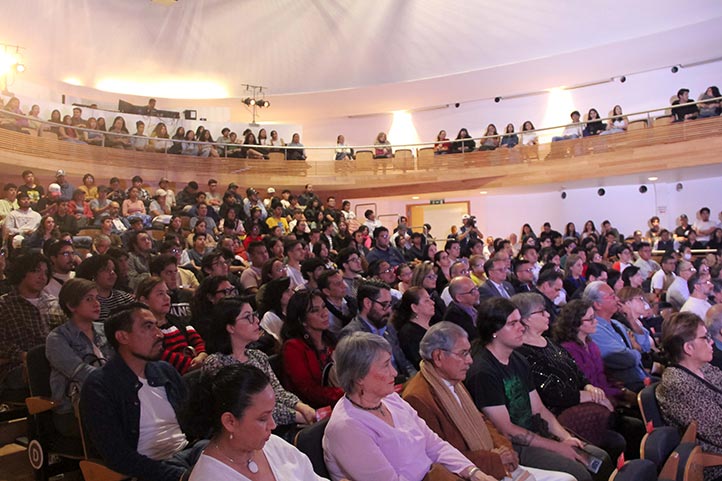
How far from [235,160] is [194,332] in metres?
10.2

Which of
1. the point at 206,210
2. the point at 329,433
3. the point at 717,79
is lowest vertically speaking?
the point at 329,433

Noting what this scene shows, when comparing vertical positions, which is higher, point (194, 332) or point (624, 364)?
point (194, 332)

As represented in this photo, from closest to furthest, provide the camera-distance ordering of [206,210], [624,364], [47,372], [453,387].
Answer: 1. [453,387]
2. [47,372]
3. [624,364]
4. [206,210]

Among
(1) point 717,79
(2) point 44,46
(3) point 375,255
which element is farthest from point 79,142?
(1) point 717,79

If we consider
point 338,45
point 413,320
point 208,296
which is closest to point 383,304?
point 413,320

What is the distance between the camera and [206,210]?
9.29 meters

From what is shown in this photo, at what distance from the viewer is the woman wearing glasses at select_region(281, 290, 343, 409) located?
3.04 meters

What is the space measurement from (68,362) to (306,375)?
1.09 meters

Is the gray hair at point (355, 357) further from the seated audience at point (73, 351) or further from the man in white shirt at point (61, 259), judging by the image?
the man in white shirt at point (61, 259)

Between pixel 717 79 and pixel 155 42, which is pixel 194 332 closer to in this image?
pixel 717 79

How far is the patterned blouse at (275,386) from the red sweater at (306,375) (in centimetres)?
12

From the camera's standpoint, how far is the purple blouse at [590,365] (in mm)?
3498

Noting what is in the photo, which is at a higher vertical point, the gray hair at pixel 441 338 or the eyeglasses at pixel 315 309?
the eyeglasses at pixel 315 309

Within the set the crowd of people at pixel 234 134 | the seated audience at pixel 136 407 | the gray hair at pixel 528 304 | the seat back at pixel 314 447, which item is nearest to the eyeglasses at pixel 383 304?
the gray hair at pixel 528 304
